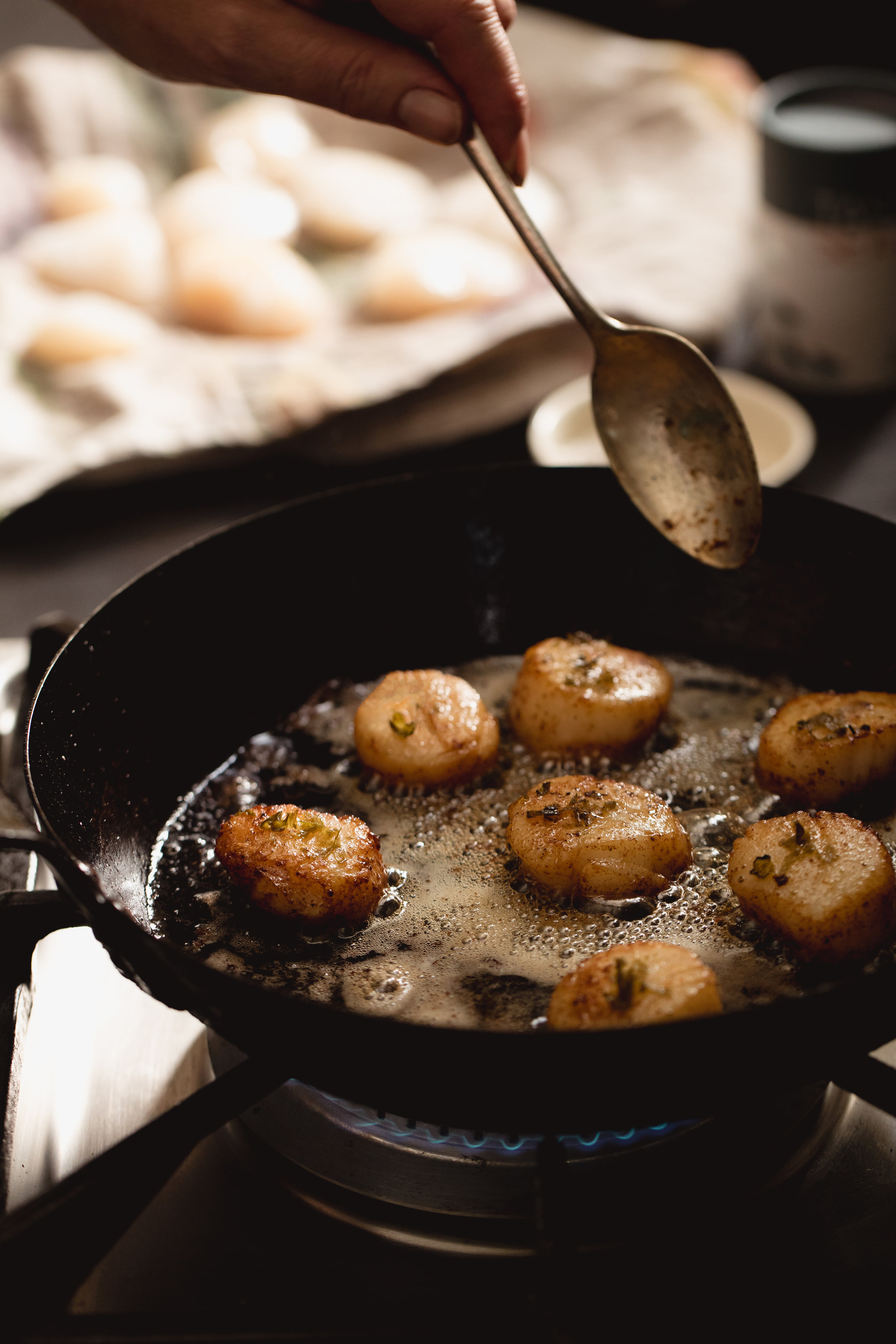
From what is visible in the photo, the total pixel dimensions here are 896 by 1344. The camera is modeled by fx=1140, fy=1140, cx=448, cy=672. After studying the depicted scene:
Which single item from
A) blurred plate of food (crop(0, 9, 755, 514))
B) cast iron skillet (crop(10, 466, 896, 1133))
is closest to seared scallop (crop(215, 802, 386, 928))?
cast iron skillet (crop(10, 466, 896, 1133))

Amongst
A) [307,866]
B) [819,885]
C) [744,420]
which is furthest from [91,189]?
[819,885]

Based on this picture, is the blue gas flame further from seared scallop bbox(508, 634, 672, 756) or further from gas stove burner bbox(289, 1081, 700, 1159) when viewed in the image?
seared scallop bbox(508, 634, 672, 756)

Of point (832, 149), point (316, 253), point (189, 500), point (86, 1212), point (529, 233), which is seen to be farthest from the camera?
point (316, 253)

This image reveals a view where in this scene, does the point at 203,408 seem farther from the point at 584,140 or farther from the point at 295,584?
the point at 584,140

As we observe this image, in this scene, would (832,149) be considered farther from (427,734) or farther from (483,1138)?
(483,1138)

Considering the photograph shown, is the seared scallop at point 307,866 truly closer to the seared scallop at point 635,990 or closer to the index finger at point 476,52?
the seared scallop at point 635,990

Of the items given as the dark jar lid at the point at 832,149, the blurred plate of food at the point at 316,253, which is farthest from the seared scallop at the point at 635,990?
the dark jar lid at the point at 832,149
